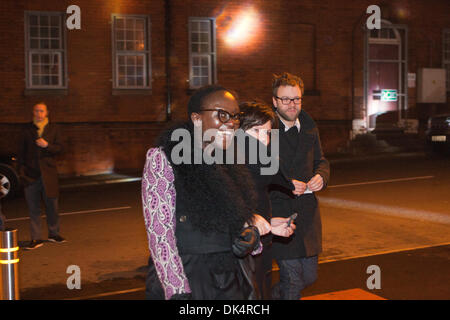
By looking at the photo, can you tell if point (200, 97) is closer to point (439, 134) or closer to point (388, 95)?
point (439, 134)

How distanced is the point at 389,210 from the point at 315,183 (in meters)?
6.21

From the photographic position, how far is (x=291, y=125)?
188 inches

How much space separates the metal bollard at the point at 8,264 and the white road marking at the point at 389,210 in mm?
6943

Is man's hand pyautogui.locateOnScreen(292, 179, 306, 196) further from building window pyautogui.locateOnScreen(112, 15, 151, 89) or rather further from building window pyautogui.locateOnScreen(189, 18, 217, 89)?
building window pyautogui.locateOnScreen(189, 18, 217, 89)

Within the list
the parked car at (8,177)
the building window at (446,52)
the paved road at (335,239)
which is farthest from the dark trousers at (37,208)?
the building window at (446,52)

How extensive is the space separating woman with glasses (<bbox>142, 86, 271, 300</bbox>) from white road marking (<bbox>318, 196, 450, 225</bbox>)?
7.12 m

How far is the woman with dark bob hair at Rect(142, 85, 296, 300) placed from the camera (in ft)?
9.69

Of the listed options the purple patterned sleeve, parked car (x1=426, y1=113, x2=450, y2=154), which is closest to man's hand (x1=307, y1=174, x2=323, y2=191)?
the purple patterned sleeve

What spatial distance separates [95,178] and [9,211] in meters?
5.32

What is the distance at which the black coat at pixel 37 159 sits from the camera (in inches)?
333

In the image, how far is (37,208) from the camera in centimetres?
851

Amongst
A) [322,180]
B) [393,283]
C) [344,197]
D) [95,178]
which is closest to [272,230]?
[322,180]

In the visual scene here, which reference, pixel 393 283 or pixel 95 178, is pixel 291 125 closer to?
pixel 393 283

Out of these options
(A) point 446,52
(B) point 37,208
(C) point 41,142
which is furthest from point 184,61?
(B) point 37,208
